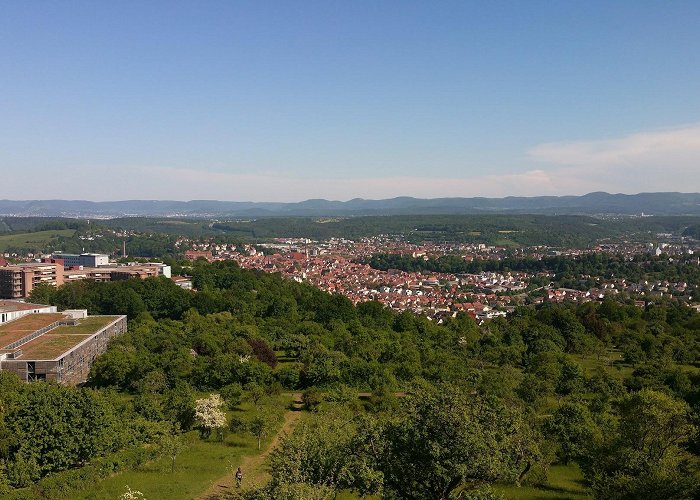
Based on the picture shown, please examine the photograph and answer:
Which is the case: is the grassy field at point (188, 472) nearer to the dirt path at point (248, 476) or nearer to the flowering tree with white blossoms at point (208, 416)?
the dirt path at point (248, 476)

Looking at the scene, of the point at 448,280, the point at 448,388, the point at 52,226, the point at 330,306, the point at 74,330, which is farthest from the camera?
the point at 52,226

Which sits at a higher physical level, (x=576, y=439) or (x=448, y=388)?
(x=448, y=388)

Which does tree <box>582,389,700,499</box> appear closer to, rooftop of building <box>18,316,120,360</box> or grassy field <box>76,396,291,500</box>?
grassy field <box>76,396,291,500</box>

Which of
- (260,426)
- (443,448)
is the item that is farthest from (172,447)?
(443,448)

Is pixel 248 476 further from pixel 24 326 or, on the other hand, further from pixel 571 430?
pixel 24 326

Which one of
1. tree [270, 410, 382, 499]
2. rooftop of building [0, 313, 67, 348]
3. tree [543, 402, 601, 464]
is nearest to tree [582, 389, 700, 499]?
tree [543, 402, 601, 464]

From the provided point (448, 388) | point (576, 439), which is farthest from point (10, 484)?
point (576, 439)

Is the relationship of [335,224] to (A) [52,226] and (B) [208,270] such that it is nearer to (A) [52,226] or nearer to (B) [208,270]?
(A) [52,226]
